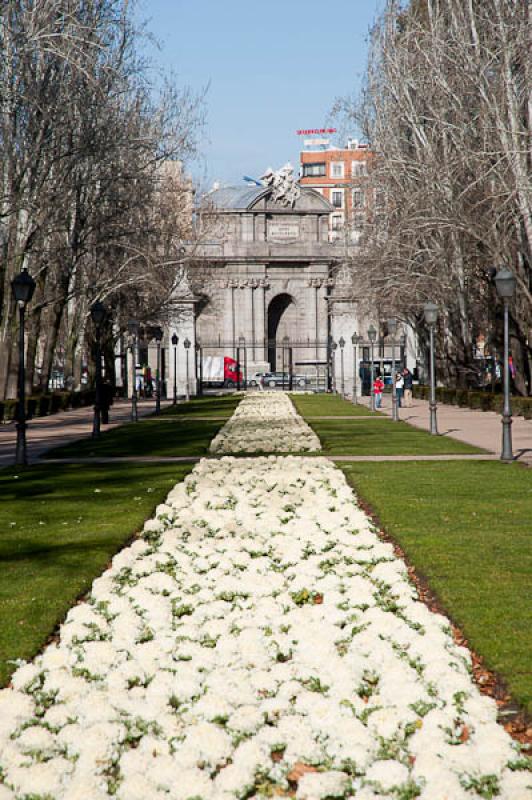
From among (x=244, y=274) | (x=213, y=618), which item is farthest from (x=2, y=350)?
(x=244, y=274)

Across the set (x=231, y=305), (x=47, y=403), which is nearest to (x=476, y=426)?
(x=47, y=403)

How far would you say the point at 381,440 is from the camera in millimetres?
27031

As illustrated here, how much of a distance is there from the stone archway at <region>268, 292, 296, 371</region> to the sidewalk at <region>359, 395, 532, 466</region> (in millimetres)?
45984

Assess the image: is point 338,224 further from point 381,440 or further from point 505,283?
point 505,283

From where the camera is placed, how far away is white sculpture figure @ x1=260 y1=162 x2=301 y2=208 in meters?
89.1

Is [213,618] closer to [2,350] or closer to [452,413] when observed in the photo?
[2,350]

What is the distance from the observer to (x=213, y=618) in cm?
809

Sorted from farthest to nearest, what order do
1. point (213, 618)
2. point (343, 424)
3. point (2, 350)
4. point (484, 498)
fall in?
1. point (2, 350)
2. point (343, 424)
3. point (484, 498)
4. point (213, 618)

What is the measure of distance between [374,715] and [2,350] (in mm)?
33392

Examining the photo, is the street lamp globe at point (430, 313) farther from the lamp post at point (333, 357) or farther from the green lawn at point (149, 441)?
the lamp post at point (333, 357)

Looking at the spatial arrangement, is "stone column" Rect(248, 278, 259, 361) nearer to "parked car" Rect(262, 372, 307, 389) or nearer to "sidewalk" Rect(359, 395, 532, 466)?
"parked car" Rect(262, 372, 307, 389)

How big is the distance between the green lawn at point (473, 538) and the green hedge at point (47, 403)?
19.4 meters

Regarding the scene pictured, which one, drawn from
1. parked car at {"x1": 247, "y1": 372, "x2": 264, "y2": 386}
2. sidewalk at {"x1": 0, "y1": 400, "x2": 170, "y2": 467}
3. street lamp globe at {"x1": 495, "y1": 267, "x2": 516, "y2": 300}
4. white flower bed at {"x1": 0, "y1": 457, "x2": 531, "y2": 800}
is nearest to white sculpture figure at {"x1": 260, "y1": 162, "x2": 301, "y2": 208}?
parked car at {"x1": 247, "y1": 372, "x2": 264, "y2": 386}

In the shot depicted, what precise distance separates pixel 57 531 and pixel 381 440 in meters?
15.3
